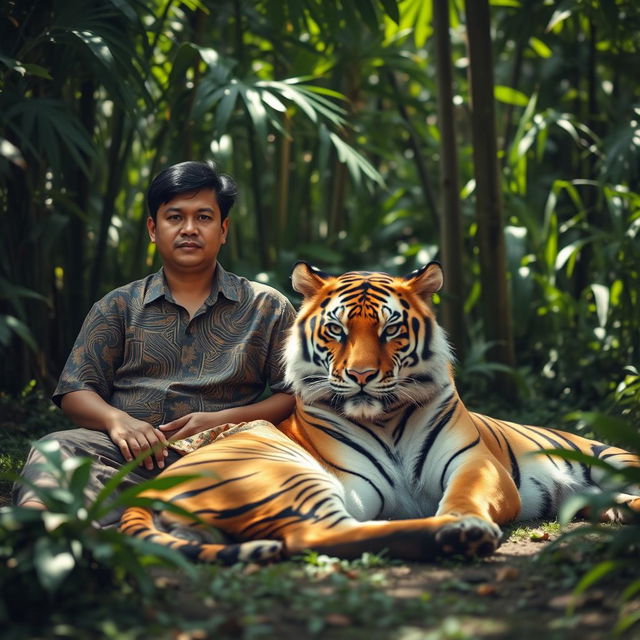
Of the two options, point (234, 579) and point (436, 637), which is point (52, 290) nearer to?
point (234, 579)

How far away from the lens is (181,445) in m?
3.48

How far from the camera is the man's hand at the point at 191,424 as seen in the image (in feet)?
11.5

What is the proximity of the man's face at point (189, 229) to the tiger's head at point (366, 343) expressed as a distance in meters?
0.40

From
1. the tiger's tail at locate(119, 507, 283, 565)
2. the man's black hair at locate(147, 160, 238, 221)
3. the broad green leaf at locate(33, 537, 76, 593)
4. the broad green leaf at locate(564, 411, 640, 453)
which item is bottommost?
the tiger's tail at locate(119, 507, 283, 565)

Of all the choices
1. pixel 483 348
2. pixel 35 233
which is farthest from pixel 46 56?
pixel 483 348

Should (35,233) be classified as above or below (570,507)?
above

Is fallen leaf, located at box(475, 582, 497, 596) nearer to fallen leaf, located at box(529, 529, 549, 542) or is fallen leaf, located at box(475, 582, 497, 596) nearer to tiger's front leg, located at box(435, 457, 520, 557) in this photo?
tiger's front leg, located at box(435, 457, 520, 557)

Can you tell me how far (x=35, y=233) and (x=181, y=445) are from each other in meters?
2.08

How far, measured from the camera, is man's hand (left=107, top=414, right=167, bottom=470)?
3428 mm

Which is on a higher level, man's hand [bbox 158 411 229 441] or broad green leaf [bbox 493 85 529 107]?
broad green leaf [bbox 493 85 529 107]

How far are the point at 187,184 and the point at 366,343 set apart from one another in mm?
1002

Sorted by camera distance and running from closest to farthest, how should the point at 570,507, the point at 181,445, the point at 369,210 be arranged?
1. the point at 570,507
2. the point at 181,445
3. the point at 369,210

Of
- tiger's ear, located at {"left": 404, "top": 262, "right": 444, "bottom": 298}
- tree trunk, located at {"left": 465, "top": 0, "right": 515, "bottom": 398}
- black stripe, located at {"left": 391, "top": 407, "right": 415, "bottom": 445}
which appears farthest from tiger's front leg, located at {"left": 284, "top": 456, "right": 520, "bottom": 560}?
tree trunk, located at {"left": 465, "top": 0, "right": 515, "bottom": 398}

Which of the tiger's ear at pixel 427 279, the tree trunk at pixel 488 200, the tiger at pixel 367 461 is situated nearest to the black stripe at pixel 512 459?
the tiger at pixel 367 461
